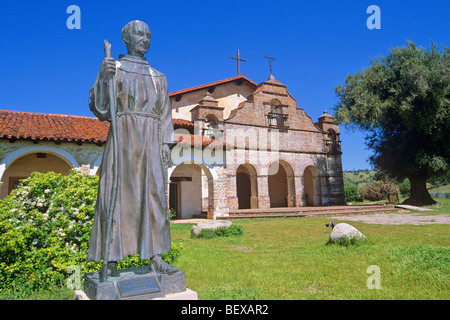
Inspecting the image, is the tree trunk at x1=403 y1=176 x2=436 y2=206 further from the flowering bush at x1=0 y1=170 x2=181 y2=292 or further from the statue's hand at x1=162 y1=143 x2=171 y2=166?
the statue's hand at x1=162 y1=143 x2=171 y2=166

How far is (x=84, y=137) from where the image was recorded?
12945 millimetres

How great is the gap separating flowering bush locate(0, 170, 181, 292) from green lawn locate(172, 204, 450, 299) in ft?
3.76

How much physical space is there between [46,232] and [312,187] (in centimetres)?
1966

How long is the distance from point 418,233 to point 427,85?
44.5 ft

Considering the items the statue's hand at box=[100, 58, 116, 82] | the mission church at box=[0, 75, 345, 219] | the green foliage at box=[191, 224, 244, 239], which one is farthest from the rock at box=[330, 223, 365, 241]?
Result: the mission church at box=[0, 75, 345, 219]

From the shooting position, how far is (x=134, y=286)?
281 centimetres

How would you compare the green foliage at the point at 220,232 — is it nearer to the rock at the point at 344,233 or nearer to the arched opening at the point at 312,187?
the rock at the point at 344,233

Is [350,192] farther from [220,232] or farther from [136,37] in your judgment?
[136,37]

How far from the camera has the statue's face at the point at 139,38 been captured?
3350mm
